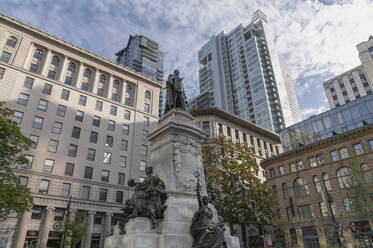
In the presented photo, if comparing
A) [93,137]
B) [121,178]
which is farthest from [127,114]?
[121,178]

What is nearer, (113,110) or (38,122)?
(38,122)

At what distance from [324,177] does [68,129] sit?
48257 millimetres

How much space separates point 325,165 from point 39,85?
55.1 metres

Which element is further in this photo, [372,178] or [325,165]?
[325,165]

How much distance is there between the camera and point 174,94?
15.9 meters

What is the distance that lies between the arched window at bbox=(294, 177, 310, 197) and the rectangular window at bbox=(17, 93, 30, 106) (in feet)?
174

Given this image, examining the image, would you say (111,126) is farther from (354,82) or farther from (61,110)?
(354,82)

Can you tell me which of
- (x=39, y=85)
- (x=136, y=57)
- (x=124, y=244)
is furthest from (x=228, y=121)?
(x=136, y=57)

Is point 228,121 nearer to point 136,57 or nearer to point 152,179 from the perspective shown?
point 152,179

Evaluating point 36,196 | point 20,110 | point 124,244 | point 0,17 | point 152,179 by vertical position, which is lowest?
point 124,244

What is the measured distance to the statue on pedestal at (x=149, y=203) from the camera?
34.4 feet

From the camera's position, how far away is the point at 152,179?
11.4 metres

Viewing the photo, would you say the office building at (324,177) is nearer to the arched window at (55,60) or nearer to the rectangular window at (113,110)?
the rectangular window at (113,110)

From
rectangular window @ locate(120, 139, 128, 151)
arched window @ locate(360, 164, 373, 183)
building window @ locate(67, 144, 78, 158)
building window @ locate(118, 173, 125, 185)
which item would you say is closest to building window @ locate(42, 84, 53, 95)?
building window @ locate(67, 144, 78, 158)
